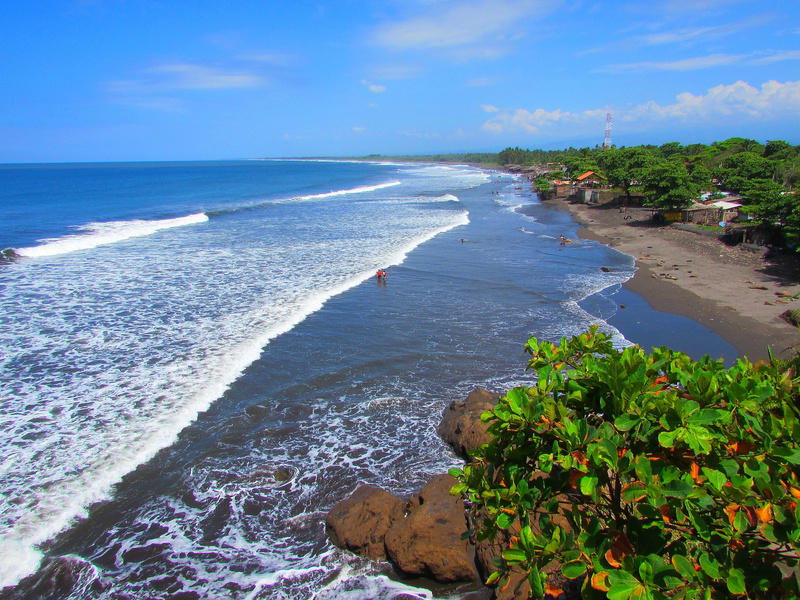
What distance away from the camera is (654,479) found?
9.41 feet

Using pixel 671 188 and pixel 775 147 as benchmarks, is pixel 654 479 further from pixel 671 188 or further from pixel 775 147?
pixel 775 147

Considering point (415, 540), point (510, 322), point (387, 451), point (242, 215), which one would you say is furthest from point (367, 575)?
point (242, 215)

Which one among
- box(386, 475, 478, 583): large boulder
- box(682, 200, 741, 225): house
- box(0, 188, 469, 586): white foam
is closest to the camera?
box(386, 475, 478, 583): large boulder

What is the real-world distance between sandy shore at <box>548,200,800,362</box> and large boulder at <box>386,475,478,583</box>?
34.4 feet

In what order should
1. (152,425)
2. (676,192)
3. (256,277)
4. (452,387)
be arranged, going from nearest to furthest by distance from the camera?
(152,425), (452,387), (256,277), (676,192)

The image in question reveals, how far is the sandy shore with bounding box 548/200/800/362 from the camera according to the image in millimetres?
15195

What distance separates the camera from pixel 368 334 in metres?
15.6

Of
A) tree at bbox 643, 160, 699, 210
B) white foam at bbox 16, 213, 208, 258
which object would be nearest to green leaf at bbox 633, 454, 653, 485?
white foam at bbox 16, 213, 208, 258

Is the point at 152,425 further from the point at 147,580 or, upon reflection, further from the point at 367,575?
the point at 367,575

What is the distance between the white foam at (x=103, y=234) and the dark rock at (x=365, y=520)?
2975 centimetres

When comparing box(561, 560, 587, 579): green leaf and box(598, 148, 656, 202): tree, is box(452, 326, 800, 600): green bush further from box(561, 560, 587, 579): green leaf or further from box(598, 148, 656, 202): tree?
box(598, 148, 656, 202): tree

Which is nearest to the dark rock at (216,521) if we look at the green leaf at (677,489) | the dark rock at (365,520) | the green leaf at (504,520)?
the dark rock at (365,520)

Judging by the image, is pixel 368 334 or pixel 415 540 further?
pixel 368 334

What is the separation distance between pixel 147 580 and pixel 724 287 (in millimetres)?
22623
